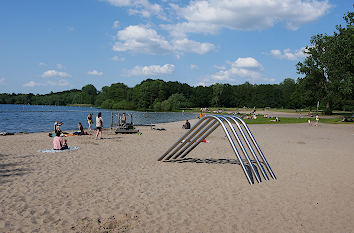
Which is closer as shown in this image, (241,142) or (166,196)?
(166,196)

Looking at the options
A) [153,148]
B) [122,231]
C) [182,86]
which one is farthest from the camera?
[182,86]

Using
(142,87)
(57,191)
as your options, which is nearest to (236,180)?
(57,191)

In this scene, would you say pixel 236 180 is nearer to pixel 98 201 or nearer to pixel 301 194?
pixel 301 194

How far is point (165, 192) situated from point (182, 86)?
120 meters

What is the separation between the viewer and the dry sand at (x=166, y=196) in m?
5.12

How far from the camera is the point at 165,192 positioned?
6930 mm

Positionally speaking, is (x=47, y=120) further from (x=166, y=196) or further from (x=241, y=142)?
(x=166, y=196)

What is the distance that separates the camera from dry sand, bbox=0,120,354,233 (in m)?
5.12

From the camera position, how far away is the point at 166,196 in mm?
6621

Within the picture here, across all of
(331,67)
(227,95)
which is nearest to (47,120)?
(331,67)

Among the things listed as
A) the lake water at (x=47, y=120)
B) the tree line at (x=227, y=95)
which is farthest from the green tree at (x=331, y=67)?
the lake water at (x=47, y=120)

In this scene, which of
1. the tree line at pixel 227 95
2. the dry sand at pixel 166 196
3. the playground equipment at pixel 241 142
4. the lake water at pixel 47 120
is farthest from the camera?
the tree line at pixel 227 95

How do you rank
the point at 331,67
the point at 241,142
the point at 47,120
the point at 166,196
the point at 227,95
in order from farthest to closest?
1. the point at 227,95
2. the point at 47,120
3. the point at 331,67
4. the point at 241,142
5. the point at 166,196

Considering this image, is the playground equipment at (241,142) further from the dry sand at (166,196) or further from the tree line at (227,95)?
the tree line at (227,95)
